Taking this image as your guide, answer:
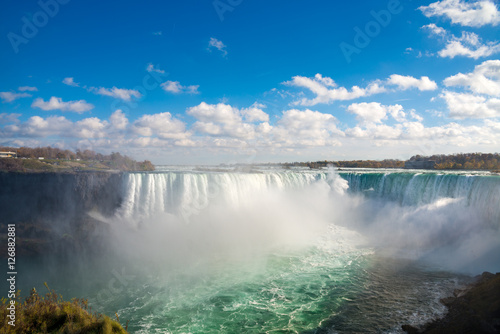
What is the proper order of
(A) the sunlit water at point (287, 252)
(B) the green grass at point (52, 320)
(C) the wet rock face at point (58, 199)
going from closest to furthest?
(B) the green grass at point (52, 320), (A) the sunlit water at point (287, 252), (C) the wet rock face at point (58, 199)

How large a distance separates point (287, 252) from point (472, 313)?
10.5 metres

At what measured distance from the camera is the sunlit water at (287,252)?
984 cm

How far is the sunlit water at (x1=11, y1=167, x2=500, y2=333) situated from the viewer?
984 cm

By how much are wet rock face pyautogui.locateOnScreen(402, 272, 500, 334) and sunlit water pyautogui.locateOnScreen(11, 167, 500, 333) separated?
1.61 feet

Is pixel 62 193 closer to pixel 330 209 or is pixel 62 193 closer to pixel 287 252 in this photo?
pixel 287 252

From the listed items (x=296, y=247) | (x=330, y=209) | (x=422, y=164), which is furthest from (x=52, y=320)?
(x=422, y=164)

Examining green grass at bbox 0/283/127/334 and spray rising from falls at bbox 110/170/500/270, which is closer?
green grass at bbox 0/283/127/334

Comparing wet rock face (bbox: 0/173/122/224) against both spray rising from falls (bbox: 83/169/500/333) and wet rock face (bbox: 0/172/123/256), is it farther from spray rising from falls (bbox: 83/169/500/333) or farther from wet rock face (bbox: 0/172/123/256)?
spray rising from falls (bbox: 83/169/500/333)

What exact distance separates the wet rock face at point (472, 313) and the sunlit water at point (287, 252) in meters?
0.49

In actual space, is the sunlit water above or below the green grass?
below

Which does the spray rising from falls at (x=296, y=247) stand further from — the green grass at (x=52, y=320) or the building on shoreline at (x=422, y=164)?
the building on shoreline at (x=422, y=164)

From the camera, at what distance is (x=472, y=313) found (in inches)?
314

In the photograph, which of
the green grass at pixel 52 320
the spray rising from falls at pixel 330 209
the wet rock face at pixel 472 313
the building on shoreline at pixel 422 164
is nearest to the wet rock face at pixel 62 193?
the spray rising from falls at pixel 330 209

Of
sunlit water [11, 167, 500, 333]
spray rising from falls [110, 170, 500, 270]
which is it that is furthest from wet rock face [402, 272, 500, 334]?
spray rising from falls [110, 170, 500, 270]
